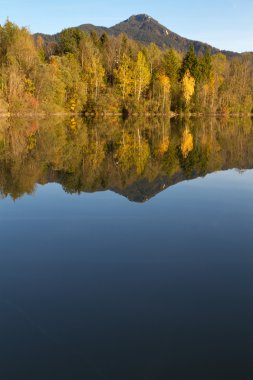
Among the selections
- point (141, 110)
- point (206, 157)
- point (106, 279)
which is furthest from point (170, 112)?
point (106, 279)

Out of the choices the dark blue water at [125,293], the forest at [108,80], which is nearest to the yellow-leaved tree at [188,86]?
the forest at [108,80]

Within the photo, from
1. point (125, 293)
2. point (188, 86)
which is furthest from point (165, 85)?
point (125, 293)

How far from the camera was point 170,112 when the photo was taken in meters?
86.8

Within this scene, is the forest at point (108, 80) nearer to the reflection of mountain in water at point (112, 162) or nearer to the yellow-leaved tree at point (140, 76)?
the yellow-leaved tree at point (140, 76)

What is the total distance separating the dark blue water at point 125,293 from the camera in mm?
5770

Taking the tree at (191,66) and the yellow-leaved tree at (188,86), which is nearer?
the yellow-leaved tree at (188,86)

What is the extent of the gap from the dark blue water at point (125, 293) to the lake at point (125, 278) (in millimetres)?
21

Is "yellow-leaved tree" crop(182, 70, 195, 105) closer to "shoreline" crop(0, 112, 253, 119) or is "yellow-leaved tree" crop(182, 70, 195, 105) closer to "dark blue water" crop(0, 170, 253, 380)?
"shoreline" crop(0, 112, 253, 119)

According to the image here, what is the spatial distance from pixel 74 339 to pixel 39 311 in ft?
3.61

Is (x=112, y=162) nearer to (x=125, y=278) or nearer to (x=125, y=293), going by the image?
(x=125, y=278)

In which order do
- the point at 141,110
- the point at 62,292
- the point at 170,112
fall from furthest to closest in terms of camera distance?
1. the point at 170,112
2. the point at 141,110
3. the point at 62,292

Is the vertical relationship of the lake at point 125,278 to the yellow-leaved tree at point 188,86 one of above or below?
below

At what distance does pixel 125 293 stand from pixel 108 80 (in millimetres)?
82861

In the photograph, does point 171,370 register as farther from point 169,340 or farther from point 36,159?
point 36,159
